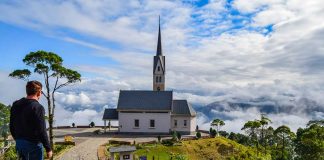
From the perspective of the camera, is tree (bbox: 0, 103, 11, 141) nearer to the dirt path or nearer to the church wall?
the dirt path

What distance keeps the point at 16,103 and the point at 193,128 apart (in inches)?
2095

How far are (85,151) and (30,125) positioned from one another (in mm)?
31889

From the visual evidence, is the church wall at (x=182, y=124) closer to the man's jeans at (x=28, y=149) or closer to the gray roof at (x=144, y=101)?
the gray roof at (x=144, y=101)

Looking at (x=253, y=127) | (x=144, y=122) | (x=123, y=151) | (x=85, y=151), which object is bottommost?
(x=85, y=151)

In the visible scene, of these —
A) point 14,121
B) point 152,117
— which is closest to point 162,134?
point 152,117

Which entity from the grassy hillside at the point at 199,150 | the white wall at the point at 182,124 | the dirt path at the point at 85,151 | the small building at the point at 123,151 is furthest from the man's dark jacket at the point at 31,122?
the white wall at the point at 182,124

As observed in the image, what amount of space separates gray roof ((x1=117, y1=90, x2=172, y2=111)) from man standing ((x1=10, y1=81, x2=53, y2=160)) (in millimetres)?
50065

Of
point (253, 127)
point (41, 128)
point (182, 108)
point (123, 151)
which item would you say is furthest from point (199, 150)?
point (41, 128)

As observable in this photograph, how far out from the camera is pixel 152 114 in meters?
57.1

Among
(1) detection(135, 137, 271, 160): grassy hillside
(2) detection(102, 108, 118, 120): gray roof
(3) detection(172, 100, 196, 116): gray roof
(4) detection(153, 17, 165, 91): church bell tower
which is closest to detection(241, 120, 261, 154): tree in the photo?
(1) detection(135, 137, 271, 160): grassy hillside

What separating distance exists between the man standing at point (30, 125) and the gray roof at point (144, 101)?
164ft

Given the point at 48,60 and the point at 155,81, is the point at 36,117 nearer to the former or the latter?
the point at 48,60

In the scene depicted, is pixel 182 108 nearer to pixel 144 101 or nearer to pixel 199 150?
Result: pixel 144 101

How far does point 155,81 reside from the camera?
67.6 metres
